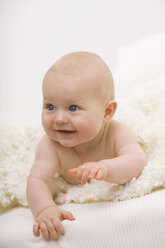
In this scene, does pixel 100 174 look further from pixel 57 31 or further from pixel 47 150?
pixel 57 31

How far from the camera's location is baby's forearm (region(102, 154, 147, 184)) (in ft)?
3.12

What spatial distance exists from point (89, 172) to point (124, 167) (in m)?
0.16

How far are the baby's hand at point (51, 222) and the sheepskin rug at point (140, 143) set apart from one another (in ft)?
0.41

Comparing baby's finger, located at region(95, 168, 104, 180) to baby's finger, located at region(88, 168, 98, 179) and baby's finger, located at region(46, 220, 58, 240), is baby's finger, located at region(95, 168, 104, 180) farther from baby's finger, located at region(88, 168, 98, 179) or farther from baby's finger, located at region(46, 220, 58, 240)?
baby's finger, located at region(46, 220, 58, 240)

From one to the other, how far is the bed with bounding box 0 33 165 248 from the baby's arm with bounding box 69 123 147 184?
0.03 meters

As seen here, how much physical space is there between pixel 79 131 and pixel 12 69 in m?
1.30

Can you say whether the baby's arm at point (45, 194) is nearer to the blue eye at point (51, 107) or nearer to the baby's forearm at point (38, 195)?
the baby's forearm at point (38, 195)

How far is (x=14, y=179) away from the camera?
116 centimetres

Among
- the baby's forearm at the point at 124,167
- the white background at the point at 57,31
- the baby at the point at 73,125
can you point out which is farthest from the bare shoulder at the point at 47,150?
the white background at the point at 57,31

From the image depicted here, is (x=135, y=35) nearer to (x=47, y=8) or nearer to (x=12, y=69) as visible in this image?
(x=47, y=8)

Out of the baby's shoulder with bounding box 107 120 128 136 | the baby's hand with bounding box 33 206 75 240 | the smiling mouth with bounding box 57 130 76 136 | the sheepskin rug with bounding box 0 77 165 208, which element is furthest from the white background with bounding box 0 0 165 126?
the baby's hand with bounding box 33 206 75 240

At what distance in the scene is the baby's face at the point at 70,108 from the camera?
972mm

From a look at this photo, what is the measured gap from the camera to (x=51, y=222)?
87 cm

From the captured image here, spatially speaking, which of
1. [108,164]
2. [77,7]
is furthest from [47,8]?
[108,164]
